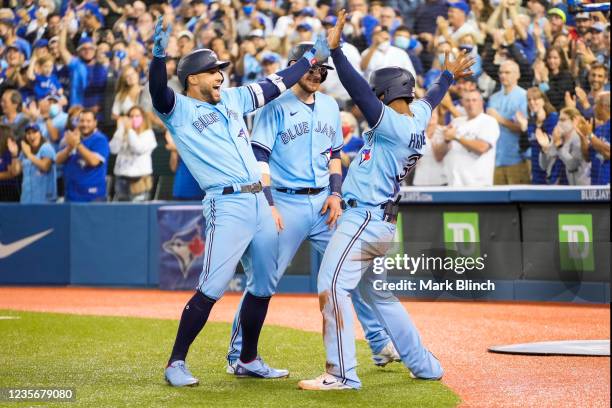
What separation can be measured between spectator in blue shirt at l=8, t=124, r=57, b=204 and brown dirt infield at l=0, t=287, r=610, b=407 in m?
1.40

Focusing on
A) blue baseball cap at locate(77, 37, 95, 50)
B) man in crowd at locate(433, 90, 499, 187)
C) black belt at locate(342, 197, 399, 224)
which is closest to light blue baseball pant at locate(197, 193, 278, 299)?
black belt at locate(342, 197, 399, 224)

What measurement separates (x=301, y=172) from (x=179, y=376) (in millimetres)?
1581

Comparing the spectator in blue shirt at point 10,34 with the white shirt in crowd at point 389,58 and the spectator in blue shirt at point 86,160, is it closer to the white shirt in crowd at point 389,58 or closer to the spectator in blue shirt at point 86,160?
the spectator in blue shirt at point 86,160

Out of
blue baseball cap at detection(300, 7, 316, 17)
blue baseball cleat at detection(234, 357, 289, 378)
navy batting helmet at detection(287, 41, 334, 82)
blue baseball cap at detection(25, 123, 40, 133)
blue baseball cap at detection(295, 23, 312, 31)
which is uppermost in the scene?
blue baseball cap at detection(300, 7, 316, 17)

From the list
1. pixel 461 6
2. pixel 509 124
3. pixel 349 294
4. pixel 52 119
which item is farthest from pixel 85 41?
pixel 349 294

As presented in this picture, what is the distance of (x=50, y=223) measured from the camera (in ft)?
45.9

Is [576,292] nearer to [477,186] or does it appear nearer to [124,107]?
[477,186]

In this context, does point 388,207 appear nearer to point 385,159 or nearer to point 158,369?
point 385,159

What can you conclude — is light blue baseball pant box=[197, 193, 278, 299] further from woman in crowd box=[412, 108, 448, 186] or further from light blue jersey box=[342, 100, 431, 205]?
woman in crowd box=[412, 108, 448, 186]

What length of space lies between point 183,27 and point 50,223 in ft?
11.8

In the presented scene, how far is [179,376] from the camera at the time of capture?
5.72 m

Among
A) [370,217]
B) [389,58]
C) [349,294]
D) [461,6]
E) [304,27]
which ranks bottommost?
[349,294]

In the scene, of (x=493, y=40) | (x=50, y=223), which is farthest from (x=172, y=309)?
(x=493, y=40)

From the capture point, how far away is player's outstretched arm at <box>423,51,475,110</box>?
6.20m
